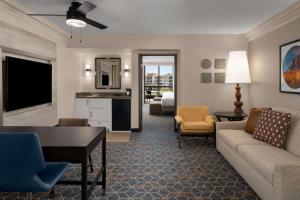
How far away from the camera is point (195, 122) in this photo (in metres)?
5.24

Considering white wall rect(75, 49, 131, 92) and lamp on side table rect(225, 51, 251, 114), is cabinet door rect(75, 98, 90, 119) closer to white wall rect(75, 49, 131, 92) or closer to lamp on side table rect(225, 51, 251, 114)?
white wall rect(75, 49, 131, 92)

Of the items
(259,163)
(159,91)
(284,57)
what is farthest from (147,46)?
(159,91)

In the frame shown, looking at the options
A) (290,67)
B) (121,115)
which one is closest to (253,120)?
(290,67)

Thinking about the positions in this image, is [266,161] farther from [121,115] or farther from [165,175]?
[121,115]

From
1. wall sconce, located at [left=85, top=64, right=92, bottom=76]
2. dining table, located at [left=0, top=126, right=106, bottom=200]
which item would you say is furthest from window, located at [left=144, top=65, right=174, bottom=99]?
dining table, located at [left=0, top=126, right=106, bottom=200]

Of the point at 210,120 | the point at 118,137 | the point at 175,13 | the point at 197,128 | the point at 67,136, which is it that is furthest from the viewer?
the point at 118,137

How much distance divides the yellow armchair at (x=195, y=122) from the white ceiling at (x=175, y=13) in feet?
5.82

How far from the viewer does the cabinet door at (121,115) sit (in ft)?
21.3

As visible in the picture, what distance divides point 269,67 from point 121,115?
365cm

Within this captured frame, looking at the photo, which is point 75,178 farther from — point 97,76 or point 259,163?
point 97,76

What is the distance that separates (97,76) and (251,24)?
4.35m

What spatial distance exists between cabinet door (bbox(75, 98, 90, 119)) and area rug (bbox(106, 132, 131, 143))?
91 cm

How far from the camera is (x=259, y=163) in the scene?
270 cm

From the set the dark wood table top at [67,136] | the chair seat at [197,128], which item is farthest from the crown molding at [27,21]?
the chair seat at [197,128]
